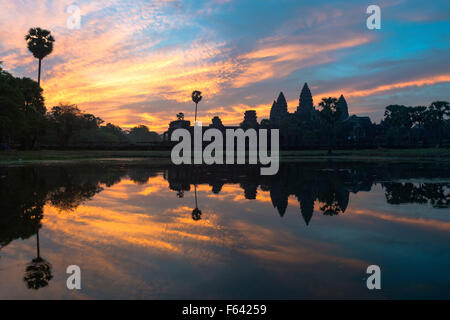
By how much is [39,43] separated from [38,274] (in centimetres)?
6265

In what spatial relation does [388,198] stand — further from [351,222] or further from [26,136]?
[26,136]

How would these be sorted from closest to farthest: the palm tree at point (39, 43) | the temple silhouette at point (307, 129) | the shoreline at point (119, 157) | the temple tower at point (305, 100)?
the shoreline at point (119, 157), the palm tree at point (39, 43), the temple silhouette at point (307, 129), the temple tower at point (305, 100)

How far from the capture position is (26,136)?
54844 mm

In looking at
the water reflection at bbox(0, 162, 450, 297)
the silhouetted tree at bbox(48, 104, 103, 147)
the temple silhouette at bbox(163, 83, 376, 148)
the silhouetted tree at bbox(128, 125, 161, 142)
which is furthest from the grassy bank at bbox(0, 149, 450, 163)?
the silhouetted tree at bbox(128, 125, 161, 142)

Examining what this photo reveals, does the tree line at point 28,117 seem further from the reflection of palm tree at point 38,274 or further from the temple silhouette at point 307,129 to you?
the reflection of palm tree at point 38,274

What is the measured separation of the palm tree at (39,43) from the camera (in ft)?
183

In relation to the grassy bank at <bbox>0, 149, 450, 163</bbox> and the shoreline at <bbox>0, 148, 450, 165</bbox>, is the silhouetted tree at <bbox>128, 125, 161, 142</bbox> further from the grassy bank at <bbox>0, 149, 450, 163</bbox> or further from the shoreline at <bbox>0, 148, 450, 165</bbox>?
the grassy bank at <bbox>0, 149, 450, 163</bbox>

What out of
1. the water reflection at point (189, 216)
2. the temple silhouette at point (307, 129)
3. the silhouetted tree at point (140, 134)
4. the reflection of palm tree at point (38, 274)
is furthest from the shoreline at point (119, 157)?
the silhouetted tree at point (140, 134)

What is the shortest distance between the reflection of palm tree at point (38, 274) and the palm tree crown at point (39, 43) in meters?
61.6

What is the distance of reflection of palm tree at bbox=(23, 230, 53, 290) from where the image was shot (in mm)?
5031

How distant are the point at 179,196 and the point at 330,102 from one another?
62814mm

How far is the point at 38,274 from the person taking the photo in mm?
5418
